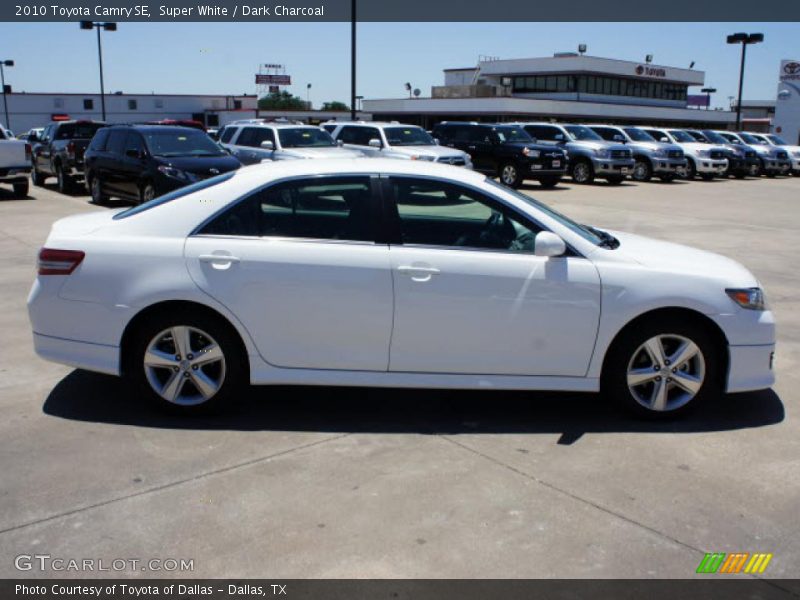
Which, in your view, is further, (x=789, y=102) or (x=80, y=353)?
(x=789, y=102)

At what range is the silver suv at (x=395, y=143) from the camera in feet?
64.1

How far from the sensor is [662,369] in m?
4.81

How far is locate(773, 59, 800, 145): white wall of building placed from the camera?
56781 mm

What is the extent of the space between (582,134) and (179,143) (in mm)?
15623

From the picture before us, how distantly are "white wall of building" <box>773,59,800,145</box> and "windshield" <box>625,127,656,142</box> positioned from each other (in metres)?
34.3

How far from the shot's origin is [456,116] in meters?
67.9

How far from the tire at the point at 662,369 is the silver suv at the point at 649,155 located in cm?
2355

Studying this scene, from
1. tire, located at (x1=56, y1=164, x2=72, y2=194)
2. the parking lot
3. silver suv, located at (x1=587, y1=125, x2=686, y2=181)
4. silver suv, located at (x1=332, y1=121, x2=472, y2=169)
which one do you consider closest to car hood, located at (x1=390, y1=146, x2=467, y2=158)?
silver suv, located at (x1=332, y1=121, x2=472, y2=169)

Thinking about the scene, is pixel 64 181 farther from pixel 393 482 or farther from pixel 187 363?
pixel 393 482

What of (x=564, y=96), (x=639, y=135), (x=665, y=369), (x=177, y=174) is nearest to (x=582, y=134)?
(x=639, y=135)

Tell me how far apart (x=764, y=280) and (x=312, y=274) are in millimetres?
7125

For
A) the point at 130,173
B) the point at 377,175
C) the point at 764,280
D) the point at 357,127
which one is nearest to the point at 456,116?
the point at 357,127

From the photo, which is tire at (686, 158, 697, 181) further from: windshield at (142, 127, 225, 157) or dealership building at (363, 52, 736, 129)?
dealership building at (363, 52, 736, 129)

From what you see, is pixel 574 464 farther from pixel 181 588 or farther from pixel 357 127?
pixel 357 127
